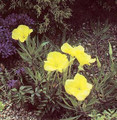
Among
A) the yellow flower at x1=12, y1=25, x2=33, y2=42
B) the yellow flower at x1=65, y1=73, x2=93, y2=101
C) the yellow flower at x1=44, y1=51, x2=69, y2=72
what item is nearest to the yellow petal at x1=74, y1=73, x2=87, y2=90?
the yellow flower at x1=65, y1=73, x2=93, y2=101

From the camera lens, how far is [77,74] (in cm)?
238

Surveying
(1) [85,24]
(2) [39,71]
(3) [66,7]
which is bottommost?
(2) [39,71]

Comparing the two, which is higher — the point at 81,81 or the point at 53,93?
the point at 81,81

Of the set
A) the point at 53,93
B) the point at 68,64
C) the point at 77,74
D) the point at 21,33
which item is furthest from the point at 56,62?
the point at 21,33

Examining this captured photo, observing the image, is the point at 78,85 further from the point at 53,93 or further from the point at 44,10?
the point at 44,10

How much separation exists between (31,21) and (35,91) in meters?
1.00

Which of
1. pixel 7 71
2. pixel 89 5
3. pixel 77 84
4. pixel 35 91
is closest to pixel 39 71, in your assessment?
pixel 35 91

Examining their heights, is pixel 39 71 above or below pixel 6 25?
below

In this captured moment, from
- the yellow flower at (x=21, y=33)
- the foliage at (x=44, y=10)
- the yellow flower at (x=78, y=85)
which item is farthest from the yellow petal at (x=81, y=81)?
the foliage at (x=44, y=10)

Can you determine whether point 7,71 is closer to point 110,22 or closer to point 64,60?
point 64,60

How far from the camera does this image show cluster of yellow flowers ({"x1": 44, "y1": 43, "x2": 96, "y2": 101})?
236 centimetres

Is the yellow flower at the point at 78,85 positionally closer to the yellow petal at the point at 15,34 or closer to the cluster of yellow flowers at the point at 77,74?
the cluster of yellow flowers at the point at 77,74

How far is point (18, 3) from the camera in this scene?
11.2 ft

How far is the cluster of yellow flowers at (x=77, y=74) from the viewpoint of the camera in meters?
2.36
